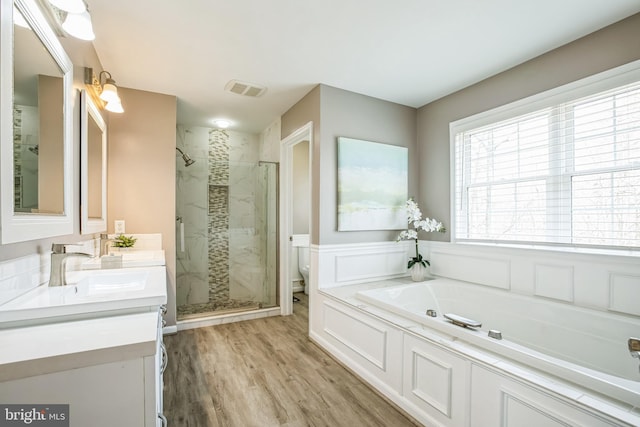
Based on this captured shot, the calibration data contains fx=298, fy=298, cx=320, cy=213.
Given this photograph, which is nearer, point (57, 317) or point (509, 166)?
point (57, 317)

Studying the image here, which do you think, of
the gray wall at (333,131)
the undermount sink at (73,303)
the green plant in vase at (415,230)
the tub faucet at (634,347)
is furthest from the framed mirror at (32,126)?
the green plant in vase at (415,230)

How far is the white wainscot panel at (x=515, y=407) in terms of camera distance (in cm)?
114

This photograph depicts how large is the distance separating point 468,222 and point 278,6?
2.47m

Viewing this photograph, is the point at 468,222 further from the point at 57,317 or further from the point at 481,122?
the point at 57,317

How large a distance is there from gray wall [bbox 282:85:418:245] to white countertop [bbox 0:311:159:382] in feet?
6.34

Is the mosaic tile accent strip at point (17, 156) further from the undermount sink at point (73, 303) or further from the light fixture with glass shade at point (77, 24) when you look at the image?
the light fixture with glass shade at point (77, 24)

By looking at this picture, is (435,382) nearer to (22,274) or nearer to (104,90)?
(22,274)

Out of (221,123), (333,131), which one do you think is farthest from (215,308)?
(333,131)

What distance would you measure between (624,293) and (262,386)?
2460 mm

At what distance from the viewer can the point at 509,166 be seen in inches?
103

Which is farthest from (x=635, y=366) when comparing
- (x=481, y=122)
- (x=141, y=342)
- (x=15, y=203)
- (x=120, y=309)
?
(x=15, y=203)

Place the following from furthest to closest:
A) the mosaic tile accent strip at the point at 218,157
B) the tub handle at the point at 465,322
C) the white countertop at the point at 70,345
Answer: the mosaic tile accent strip at the point at 218,157
the tub handle at the point at 465,322
the white countertop at the point at 70,345

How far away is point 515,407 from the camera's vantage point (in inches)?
51.4

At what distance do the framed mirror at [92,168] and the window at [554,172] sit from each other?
310 cm
